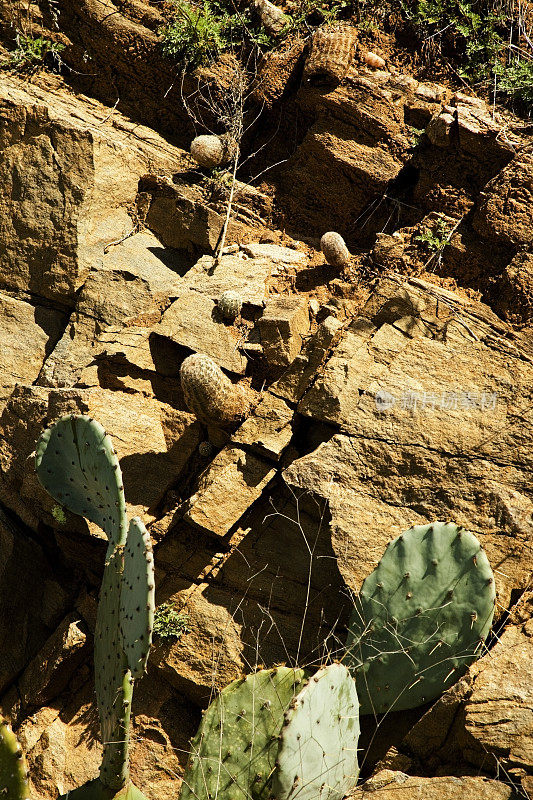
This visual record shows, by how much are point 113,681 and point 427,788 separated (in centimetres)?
144

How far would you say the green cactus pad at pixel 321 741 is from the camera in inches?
101

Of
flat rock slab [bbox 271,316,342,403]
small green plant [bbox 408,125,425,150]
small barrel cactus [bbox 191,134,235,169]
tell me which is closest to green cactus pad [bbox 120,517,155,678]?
flat rock slab [bbox 271,316,342,403]

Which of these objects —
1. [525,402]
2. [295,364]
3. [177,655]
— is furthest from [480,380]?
[177,655]

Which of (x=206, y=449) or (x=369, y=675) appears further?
(x=206, y=449)

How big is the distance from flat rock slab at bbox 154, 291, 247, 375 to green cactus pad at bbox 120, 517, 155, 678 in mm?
1476

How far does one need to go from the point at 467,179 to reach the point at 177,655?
355 cm

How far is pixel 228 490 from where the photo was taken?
12.2 feet

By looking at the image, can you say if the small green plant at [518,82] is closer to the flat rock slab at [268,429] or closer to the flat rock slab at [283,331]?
the flat rock slab at [283,331]

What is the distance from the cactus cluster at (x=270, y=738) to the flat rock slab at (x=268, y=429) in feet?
4.04

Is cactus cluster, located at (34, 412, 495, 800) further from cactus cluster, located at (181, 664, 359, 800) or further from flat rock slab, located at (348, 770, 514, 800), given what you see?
flat rock slab, located at (348, 770, 514, 800)

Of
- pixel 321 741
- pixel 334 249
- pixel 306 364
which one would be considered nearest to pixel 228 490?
pixel 306 364

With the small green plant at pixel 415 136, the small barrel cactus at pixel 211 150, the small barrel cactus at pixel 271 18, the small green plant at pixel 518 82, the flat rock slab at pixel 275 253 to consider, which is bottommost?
the flat rock slab at pixel 275 253

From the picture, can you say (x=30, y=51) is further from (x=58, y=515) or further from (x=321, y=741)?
(x=321, y=741)

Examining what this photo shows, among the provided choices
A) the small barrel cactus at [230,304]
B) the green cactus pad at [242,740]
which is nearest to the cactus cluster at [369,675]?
the green cactus pad at [242,740]
